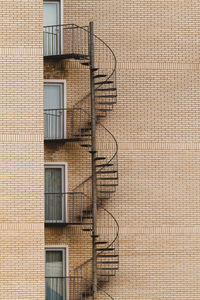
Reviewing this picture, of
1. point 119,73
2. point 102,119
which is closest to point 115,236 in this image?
point 102,119

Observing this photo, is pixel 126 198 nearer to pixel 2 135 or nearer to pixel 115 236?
pixel 115 236

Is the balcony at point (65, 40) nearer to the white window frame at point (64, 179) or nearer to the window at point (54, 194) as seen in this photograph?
the white window frame at point (64, 179)

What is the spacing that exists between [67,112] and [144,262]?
554 cm

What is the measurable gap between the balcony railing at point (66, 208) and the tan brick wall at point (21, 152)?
12.3ft

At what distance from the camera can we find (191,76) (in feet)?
81.1

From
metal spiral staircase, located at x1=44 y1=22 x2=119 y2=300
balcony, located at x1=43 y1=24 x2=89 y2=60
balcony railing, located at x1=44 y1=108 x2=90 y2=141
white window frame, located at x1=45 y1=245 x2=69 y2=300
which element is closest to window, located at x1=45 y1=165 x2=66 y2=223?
metal spiral staircase, located at x1=44 y1=22 x2=119 y2=300

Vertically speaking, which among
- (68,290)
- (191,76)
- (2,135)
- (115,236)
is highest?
(191,76)

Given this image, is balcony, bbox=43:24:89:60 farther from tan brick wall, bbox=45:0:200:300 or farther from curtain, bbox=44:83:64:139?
curtain, bbox=44:83:64:139

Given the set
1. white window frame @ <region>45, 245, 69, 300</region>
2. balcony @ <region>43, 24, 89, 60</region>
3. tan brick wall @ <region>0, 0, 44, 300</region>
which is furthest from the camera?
balcony @ <region>43, 24, 89, 60</region>

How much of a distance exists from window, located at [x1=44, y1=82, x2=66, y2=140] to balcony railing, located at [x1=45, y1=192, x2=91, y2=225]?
1.97m

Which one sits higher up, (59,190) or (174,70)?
(174,70)

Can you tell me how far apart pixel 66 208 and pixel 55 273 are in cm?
215

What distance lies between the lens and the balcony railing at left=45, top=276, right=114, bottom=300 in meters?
23.6

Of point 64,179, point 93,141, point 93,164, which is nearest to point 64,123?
point 93,141
